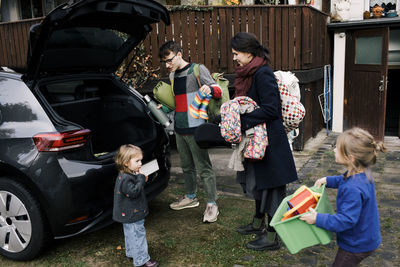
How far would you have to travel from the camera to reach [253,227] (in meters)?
3.79

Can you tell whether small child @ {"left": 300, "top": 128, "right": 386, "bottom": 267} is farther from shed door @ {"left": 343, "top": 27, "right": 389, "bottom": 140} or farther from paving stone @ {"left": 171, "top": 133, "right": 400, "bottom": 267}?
shed door @ {"left": 343, "top": 27, "right": 389, "bottom": 140}

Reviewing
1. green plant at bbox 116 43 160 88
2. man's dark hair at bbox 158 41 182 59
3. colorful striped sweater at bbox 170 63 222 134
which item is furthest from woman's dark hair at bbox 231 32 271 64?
green plant at bbox 116 43 160 88

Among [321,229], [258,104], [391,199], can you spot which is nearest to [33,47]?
A: [258,104]

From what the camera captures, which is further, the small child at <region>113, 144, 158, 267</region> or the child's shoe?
the child's shoe

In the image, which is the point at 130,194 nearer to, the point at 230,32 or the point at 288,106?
the point at 288,106

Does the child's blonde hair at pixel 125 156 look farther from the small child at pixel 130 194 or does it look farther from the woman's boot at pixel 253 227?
the woman's boot at pixel 253 227

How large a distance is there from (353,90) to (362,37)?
41.3 inches

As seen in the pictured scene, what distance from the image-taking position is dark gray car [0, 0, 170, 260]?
310cm

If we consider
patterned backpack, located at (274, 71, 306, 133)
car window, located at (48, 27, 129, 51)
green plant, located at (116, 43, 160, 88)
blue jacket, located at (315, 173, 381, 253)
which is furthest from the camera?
green plant, located at (116, 43, 160, 88)

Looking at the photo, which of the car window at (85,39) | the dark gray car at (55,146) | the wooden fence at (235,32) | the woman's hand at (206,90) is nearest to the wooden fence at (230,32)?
the wooden fence at (235,32)

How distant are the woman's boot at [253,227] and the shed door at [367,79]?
4.93 meters

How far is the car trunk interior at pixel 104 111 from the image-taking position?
4207 mm

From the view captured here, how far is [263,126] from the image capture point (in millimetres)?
3248

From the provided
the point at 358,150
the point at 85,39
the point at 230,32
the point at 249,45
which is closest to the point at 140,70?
the point at 230,32
